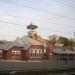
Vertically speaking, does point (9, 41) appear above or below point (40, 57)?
above

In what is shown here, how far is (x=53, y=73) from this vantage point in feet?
50.1

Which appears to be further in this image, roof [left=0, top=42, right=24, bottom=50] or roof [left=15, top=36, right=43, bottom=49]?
roof [left=15, top=36, right=43, bottom=49]

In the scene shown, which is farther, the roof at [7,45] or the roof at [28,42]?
the roof at [28,42]

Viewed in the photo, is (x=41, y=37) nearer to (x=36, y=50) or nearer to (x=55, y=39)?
Result: (x=55, y=39)

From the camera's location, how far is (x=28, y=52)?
6097 cm

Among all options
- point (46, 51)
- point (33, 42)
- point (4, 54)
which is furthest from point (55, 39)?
point (4, 54)

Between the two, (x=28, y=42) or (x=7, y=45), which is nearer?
(x=7, y=45)

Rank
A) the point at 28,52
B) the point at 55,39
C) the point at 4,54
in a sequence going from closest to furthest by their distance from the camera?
the point at 4,54 → the point at 28,52 → the point at 55,39

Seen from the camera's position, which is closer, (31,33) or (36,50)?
Result: (36,50)

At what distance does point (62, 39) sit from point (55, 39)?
509 cm

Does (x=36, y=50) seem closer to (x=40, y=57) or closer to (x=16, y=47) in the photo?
(x=40, y=57)

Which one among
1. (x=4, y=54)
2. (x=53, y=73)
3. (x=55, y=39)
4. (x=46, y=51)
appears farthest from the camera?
(x=55, y=39)

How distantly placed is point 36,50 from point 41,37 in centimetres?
Result: 2279

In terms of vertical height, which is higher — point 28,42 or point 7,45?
point 28,42
